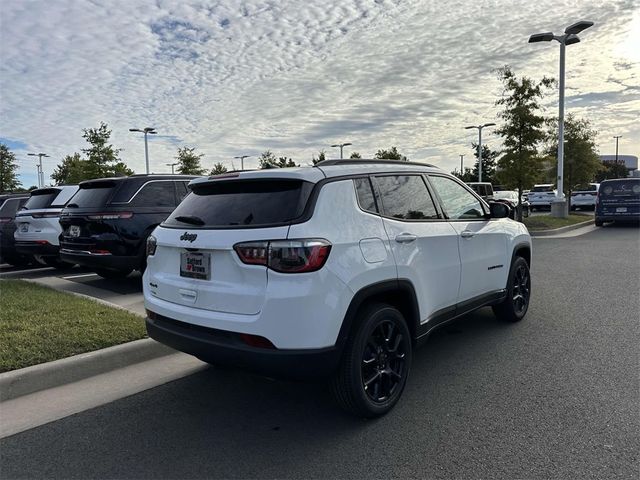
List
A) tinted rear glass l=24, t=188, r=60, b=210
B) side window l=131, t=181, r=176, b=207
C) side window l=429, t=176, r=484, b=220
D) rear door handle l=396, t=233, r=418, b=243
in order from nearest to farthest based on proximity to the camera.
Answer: rear door handle l=396, t=233, r=418, b=243
side window l=429, t=176, r=484, b=220
side window l=131, t=181, r=176, b=207
tinted rear glass l=24, t=188, r=60, b=210

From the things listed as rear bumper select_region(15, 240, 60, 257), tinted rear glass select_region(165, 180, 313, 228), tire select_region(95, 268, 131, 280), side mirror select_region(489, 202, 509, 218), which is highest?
tinted rear glass select_region(165, 180, 313, 228)

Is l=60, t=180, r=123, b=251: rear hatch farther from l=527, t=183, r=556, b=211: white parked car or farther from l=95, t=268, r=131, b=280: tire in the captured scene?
l=527, t=183, r=556, b=211: white parked car

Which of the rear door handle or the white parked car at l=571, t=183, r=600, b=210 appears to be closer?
the rear door handle

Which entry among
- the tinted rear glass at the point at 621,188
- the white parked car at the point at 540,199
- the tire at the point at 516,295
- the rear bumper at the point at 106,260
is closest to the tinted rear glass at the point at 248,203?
the tire at the point at 516,295

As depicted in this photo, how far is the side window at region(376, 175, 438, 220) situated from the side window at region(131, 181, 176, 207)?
5.02 metres

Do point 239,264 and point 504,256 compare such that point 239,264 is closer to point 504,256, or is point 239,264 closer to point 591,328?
point 504,256

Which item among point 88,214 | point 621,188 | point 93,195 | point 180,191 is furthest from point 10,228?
point 621,188

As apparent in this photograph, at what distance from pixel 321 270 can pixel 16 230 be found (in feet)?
29.7

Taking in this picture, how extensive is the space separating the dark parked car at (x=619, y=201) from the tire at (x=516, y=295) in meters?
15.5

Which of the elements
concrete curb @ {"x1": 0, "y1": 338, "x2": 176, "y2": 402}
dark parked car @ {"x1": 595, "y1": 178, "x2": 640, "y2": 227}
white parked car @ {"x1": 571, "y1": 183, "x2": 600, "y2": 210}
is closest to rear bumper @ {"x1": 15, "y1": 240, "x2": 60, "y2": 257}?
concrete curb @ {"x1": 0, "y1": 338, "x2": 176, "y2": 402}

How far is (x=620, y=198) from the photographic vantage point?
18.8 m

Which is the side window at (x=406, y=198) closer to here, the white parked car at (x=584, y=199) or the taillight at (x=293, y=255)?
the taillight at (x=293, y=255)

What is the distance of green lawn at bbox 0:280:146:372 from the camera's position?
4.27 meters

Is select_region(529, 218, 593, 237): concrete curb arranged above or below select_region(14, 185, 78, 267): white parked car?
below
